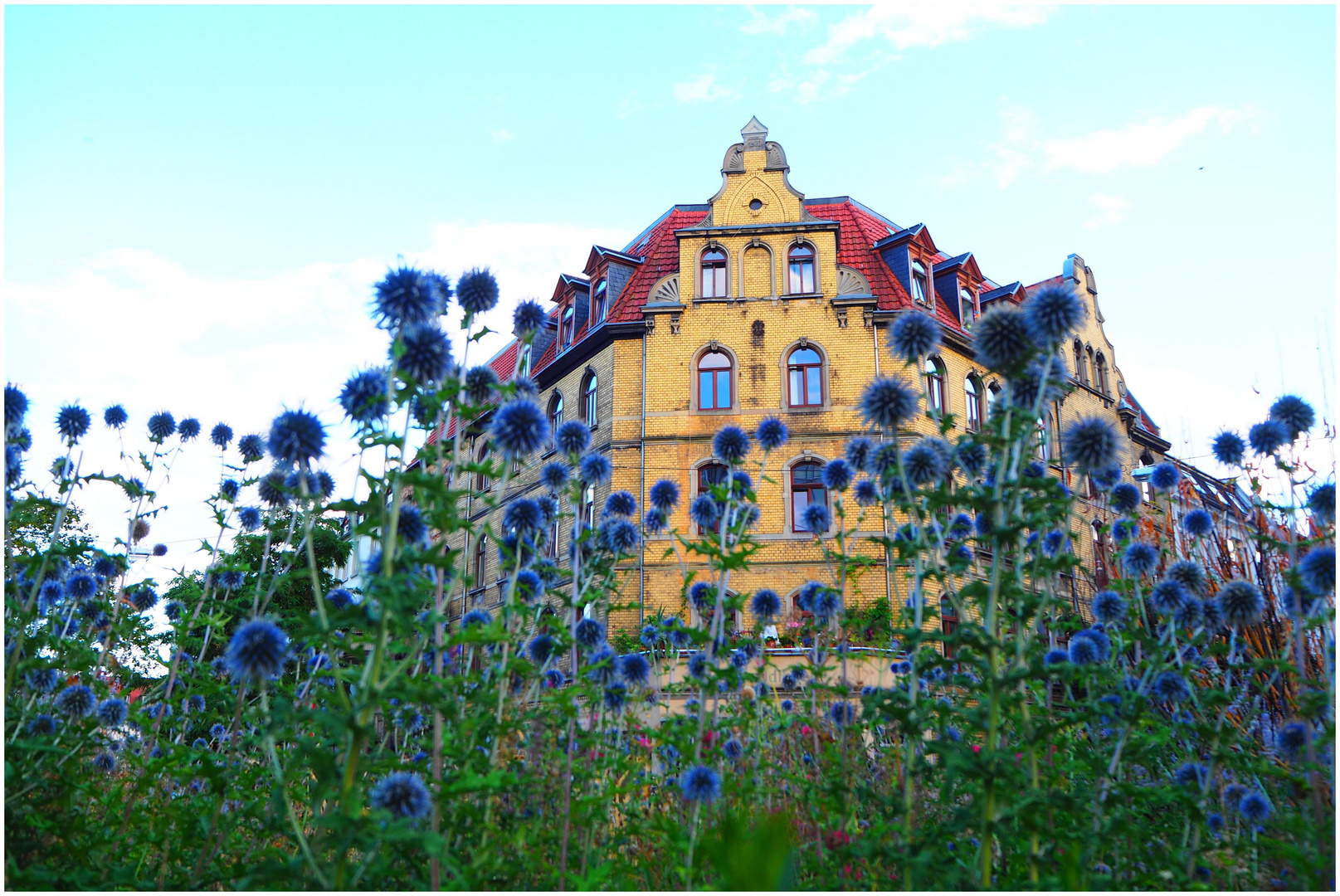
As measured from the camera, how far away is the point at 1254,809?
444 centimetres

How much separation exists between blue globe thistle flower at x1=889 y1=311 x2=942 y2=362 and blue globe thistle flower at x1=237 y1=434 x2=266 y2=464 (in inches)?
179

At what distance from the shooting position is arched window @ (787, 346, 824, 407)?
64.6 ft

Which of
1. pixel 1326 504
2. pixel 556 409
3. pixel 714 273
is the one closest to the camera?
pixel 1326 504

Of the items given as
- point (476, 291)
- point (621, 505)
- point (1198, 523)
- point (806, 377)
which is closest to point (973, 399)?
point (806, 377)

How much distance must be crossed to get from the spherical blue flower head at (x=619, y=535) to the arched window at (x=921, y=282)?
17786mm

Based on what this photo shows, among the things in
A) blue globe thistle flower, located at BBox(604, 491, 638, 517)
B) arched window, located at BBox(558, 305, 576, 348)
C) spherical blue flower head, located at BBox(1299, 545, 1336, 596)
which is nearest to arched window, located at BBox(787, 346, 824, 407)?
arched window, located at BBox(558, 305, 576, 348)

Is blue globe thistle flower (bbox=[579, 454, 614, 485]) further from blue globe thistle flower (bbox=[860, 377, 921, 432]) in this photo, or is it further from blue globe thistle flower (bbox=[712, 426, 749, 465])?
blue globe thistle flower (bbox=[860, 377, 921, 432])

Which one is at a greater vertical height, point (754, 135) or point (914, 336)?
point (754, 135)

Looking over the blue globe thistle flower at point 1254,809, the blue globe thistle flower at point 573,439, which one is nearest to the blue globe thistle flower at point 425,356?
the blue globe thistle flower at point 573,439

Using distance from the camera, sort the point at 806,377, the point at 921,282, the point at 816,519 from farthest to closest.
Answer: the point at 921,282, the point at 806,377, the point at 816,519

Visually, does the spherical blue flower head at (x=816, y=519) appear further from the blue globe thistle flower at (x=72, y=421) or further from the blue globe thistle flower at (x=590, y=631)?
the blue globe thistle flower at (x=72, y=421)

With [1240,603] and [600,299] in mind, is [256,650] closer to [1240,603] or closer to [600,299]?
[1240,603]

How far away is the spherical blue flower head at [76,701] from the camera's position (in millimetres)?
4957

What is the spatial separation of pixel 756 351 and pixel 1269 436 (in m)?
14.9
